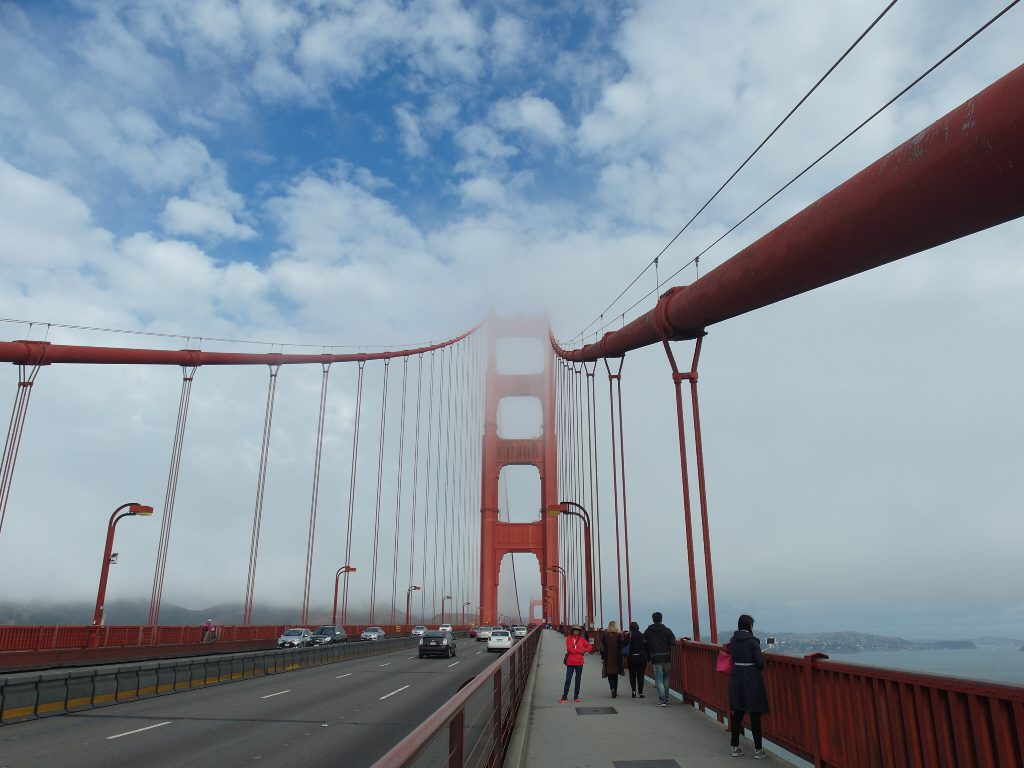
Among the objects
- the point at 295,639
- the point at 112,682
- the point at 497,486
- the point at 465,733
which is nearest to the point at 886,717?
the point at 465,733

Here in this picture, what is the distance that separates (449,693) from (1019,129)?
14116 mm

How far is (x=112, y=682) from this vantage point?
1473 centimetres

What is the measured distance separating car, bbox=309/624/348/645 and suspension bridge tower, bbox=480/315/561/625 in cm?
2306

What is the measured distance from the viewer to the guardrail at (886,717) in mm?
4199

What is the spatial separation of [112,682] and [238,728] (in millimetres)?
5516

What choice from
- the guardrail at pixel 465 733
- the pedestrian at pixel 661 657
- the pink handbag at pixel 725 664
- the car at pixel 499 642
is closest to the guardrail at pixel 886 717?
the pink handbag at pixel 725 664

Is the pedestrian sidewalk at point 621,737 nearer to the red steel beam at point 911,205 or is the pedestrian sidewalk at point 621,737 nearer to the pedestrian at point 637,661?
the pedestrian at point 637,661

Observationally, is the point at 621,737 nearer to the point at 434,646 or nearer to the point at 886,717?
the point at 886,717

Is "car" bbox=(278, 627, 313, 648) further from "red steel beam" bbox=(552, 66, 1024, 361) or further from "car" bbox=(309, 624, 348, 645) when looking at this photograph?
"red steel beam" bbox=(552, 66, 1024, 361)

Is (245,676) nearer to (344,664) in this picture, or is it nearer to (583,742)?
(344,664)

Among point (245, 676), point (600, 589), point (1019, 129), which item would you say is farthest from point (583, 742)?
point (600, 589)

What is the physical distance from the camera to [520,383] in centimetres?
6975

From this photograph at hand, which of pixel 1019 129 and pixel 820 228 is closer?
pixel 1019 129

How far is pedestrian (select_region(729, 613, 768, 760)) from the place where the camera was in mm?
7422
